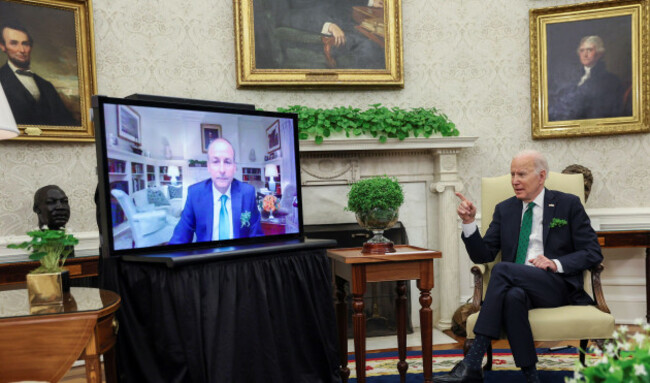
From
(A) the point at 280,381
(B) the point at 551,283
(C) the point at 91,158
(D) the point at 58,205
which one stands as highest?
(C) the point at 91,158

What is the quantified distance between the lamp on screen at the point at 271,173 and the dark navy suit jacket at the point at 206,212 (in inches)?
5.1

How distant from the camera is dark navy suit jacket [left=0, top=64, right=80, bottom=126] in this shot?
3.74 metres

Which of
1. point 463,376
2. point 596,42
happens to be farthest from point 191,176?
point 596,42

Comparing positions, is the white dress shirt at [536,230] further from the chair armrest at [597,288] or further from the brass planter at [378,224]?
the brass planter at [378,224]

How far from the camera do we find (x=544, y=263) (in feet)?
9.45

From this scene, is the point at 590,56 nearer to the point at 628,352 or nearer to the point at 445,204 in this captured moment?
the point at 445,204

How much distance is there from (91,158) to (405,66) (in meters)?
2.86

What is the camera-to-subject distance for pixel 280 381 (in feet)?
8.05

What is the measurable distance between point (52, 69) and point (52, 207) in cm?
117

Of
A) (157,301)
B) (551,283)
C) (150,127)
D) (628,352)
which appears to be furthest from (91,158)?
(628,352)

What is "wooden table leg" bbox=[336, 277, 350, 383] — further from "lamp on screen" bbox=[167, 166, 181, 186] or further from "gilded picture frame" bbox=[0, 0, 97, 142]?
"gilded picture frame" bbox=[0, 0, 97, 142]

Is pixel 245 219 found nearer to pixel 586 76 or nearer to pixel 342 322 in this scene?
pixel 342 322

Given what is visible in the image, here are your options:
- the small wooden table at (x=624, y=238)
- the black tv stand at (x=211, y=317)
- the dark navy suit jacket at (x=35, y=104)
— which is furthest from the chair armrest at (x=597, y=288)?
the dark navy suit jacket at (x=35, y=104)

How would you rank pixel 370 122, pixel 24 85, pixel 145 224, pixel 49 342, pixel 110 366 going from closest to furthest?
pixel 49 342
pixel 110 366
pixel 145 224
pixel 24 85
pixel 370 122
